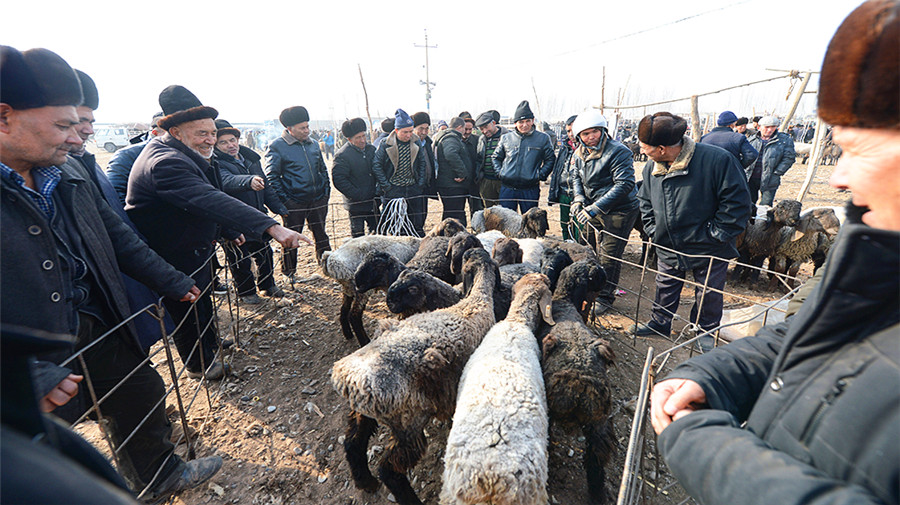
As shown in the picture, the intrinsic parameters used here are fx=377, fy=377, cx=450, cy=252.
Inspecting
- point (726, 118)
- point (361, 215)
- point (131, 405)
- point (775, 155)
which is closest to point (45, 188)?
point (131, 405)

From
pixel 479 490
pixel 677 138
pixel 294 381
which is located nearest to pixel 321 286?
pixel 294 381

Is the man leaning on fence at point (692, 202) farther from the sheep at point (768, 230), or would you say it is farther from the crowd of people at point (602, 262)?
the sheep at point (768, 230)

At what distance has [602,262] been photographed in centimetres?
563

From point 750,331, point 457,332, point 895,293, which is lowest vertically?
point 750,331

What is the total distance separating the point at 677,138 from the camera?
378 cm

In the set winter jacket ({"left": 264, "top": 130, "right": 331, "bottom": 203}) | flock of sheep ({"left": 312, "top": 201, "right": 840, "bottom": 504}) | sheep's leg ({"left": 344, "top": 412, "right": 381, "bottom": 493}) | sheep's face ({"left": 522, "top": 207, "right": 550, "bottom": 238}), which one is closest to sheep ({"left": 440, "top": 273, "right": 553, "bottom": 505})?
flock of sheep ({"left": 312, "top": 201, "right": 840, "bottom": 504})

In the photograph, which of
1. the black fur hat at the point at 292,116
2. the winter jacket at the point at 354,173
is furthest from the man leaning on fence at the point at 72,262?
the winter jacket at the point at 354,173

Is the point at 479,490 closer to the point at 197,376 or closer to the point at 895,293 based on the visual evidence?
the point at 895,293

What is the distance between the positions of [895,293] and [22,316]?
3.29 m

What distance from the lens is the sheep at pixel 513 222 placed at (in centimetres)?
622

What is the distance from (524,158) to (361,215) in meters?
3.17

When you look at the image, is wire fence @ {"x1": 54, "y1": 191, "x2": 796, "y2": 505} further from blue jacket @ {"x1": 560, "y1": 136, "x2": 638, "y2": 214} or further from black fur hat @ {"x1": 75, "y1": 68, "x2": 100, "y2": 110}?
black fur hat @ {"x1": 75, "y1": 68, "x2": 100, "y2": 110}

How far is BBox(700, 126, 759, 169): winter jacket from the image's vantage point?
6.83 metres

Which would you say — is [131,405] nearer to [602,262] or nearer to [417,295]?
[417,295]
